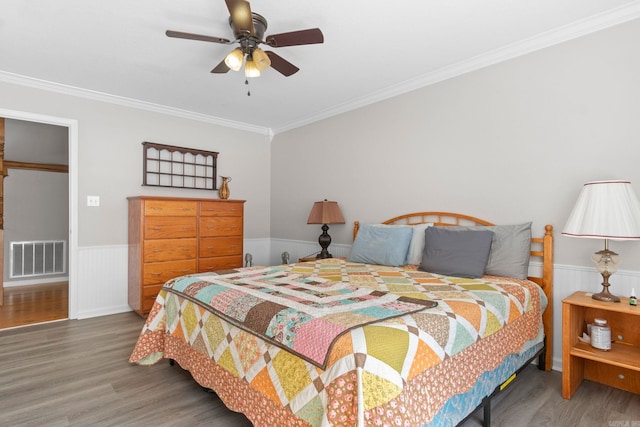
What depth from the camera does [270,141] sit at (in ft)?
17.2

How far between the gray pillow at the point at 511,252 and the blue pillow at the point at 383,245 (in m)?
0.71

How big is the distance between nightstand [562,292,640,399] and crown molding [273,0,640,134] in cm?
182

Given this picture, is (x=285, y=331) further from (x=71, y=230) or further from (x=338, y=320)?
(x=71, y=230)

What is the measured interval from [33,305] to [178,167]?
2.37m

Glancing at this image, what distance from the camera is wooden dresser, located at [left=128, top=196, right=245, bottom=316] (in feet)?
11.7

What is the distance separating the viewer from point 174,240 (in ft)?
12.3

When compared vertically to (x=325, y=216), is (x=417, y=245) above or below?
below

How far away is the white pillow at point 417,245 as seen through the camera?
302 centimetres

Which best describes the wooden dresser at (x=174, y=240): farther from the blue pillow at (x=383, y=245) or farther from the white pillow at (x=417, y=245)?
the white pillow at (x=417, y=245)

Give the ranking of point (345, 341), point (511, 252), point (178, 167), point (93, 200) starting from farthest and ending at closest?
point (178, 167) < point (93, 200) < point (511, 252) < point (345, 341)

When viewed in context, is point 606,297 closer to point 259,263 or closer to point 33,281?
point 259,263

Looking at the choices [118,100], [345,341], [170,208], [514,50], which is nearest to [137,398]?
[345,341]

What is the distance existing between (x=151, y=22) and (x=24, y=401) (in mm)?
2527

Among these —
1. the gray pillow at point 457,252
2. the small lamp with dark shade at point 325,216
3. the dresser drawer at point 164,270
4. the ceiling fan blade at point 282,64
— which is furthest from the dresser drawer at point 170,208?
the gray pillow at point 457,252
